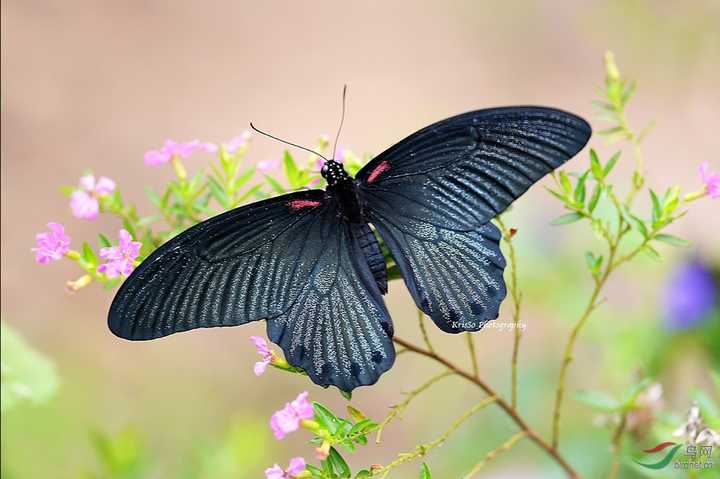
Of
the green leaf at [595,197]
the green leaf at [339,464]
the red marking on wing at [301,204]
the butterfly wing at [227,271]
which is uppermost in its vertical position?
the red marking on wing at [301,204]

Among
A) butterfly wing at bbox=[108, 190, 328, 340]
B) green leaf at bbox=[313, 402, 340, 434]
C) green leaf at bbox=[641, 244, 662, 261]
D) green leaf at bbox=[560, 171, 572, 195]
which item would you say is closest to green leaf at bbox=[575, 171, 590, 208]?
green leaf at bbox=[560, 171, 572, 195]

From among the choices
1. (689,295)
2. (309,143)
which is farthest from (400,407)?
(309,143)

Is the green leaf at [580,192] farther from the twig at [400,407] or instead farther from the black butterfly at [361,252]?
the twig at [400,407]

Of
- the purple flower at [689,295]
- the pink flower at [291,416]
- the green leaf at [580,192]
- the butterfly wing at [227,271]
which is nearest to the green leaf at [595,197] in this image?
the green leaf at [580,192]

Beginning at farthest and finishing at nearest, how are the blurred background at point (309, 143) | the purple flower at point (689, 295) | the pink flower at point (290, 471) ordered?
the blurred background at point (309, 143) → the purple flower at point (689, 295) → the pink flower at point (290, 471)

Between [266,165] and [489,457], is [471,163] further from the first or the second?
[489,457]

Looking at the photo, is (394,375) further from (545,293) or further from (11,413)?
(11,413)
